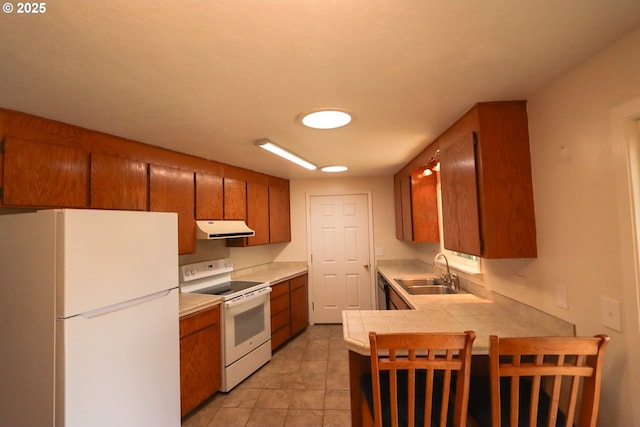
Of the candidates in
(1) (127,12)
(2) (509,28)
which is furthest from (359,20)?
(1) (127,12)

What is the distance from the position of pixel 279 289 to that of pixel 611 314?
2.99 metres

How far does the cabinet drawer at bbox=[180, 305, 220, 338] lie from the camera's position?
88.0 inches

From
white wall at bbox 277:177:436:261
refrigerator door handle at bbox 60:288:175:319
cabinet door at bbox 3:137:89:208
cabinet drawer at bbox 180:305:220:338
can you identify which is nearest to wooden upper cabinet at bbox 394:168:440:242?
white wall at bbox 277:177:436:261

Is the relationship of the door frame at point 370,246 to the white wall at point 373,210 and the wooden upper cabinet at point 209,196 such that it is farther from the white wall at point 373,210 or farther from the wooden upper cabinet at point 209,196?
the wooden upper cabinet at point 209,196

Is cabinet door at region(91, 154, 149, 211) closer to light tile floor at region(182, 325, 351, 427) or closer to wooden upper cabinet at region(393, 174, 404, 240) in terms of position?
light tile floor at region(182, 325, 351, 427)

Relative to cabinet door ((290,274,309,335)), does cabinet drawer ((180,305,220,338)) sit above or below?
above

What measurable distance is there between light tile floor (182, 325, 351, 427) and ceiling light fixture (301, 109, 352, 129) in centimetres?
221

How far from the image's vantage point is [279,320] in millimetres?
3535

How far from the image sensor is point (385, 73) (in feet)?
A: 4.41

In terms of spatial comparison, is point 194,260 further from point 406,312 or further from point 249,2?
point 249,2

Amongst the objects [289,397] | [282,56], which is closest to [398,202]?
[289,397]

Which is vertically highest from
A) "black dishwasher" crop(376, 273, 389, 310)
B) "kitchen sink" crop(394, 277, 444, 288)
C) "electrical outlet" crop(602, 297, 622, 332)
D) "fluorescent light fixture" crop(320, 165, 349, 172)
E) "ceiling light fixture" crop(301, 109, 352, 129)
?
"fluorescent light fixture" crop(320, 165, 349, 172)

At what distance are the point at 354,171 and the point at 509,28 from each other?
2854 millimetres

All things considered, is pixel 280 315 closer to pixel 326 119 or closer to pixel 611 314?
pixel 326 119
